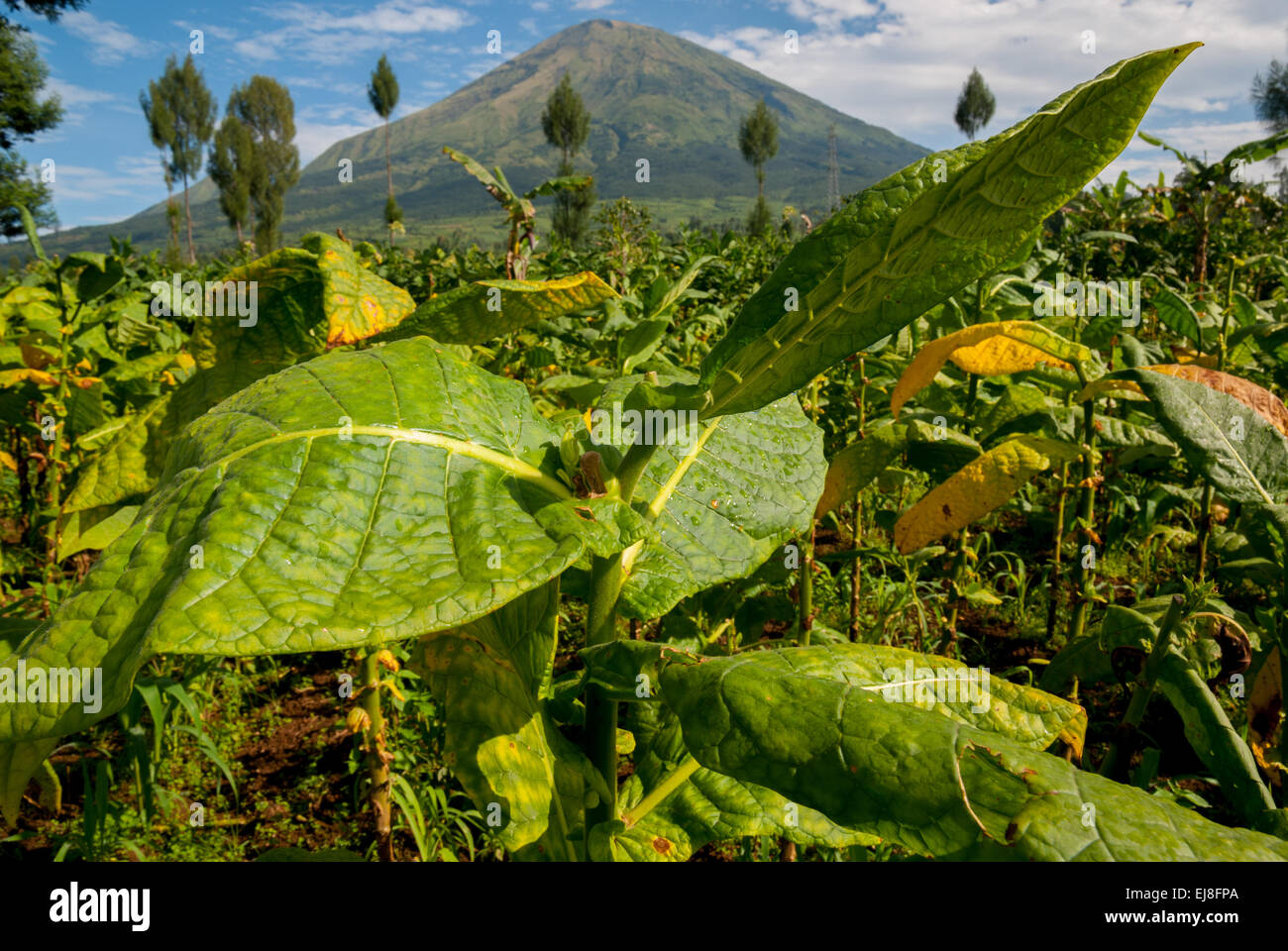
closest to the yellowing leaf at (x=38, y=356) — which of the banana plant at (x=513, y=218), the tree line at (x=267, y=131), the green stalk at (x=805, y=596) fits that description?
the banana plant at (x=513, y=218)

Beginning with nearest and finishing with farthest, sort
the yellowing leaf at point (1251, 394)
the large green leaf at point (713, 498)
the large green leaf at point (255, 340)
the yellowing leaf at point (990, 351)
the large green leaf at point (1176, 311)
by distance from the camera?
the large green leaf at point (713, 498), the large green leaf at point (255, 340), the yellowing leaf at point (1251, 394), the yellowing leaf at point (990, 351), the large green leaf at point (1176, 311)

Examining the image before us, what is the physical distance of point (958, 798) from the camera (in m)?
0.62

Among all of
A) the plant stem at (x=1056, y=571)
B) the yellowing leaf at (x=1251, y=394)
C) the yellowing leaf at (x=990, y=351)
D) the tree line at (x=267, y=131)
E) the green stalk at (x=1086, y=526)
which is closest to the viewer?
the yellowing leaf at (x=1251, y=394)

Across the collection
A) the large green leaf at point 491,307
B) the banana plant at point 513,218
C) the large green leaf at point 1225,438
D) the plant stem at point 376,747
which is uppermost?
the banana plant at point 513,218

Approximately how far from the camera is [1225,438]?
136 cm

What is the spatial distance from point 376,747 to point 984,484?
59.4 inches

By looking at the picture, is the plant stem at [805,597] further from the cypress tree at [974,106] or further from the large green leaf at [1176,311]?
the cypress tree at [974,106]

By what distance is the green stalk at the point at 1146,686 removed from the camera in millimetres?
1403

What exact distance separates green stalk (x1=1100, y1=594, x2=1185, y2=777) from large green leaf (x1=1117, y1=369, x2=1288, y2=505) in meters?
0.23

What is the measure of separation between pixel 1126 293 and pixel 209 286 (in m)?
2.36

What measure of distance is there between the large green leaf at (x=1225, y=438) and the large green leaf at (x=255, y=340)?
4.37 feet

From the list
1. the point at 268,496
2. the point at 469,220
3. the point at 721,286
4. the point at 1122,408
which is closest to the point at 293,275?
the point at 268,496

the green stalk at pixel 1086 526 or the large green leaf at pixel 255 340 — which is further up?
the large green leaf at pixel 255 340

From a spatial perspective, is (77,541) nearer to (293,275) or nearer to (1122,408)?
(293,275)
